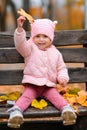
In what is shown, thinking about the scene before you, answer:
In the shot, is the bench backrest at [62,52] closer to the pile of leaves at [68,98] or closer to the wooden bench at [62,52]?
the wooden bench at [62,52]

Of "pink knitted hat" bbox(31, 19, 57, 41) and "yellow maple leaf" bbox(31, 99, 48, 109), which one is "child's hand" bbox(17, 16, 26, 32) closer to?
"pink knitted hat" bbox(31, 19, 57, 41)

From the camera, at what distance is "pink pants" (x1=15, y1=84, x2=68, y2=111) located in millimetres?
4473

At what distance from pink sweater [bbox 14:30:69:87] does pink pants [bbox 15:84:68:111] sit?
0.21ft

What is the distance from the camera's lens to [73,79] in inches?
207

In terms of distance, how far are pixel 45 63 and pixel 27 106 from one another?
48 centimetres

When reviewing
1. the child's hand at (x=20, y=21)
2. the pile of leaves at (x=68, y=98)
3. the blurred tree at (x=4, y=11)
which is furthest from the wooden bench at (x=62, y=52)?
the blurred tree at (x=4, y=11)

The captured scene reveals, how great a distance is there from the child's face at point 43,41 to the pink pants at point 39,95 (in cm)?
40

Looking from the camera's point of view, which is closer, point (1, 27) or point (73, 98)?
point (73, 98)

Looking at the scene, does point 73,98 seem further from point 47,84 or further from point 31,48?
point 31,48

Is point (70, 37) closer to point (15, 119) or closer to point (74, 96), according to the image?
point (74, 96)

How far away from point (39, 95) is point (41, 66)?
29 cm

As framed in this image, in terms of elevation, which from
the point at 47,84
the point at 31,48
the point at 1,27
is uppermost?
the point at 31,48

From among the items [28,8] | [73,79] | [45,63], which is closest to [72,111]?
[45,63]

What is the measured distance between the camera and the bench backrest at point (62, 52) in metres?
5.10
